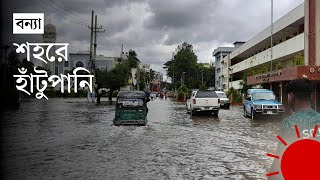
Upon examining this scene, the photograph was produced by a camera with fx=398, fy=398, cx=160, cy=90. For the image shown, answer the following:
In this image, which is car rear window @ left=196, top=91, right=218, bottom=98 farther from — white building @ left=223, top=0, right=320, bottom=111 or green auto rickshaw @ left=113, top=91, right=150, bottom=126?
green auto rickshaw @ left=113, top=91, right=150, bottom=126

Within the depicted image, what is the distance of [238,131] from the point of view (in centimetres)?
1686

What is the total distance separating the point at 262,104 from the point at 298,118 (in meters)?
20.8

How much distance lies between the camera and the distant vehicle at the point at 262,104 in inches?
888

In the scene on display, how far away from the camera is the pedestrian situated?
8.49ft

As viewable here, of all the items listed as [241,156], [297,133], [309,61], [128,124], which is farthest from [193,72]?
[297,133]

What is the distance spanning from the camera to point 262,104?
22.9 metres

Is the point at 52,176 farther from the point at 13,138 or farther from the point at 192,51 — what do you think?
the point at 192,51

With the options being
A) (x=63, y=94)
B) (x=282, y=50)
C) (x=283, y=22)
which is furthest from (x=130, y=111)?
(x=63, y=94)

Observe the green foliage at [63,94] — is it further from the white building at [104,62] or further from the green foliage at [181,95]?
the green foliage at [181,95]

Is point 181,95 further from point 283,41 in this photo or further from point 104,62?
point 104,62

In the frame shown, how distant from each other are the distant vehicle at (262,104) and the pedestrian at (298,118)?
20420 mm

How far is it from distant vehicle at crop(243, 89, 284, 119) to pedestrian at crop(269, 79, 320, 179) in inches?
804

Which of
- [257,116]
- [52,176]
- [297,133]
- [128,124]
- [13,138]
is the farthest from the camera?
[257,116]

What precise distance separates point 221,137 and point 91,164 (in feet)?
22.0
